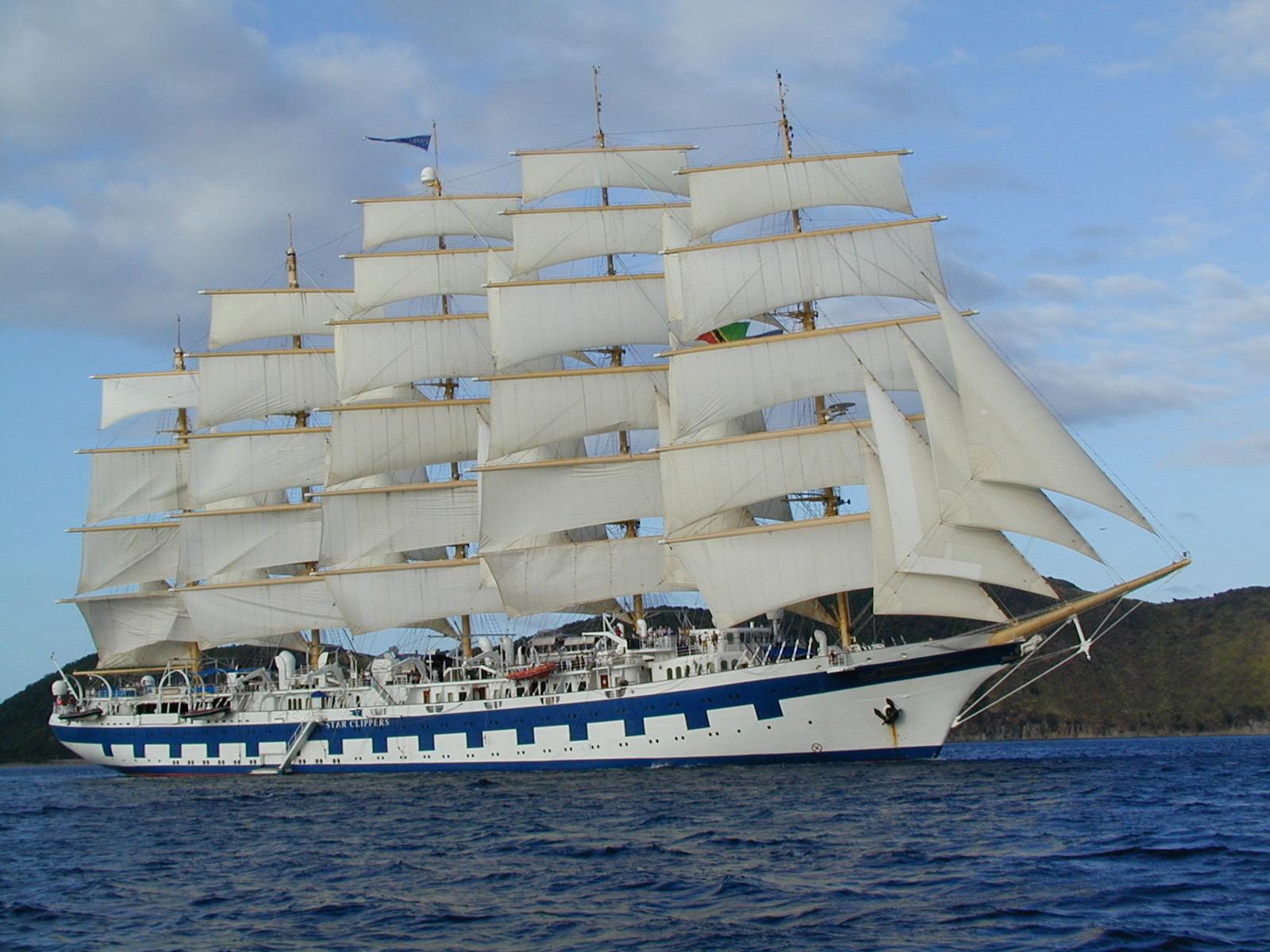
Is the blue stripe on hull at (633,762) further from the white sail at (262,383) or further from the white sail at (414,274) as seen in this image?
the white sail at (414,274)

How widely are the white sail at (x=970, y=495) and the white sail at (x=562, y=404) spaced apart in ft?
54.1

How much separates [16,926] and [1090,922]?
16.7m

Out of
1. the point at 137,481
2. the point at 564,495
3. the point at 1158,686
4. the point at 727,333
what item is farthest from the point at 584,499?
the point at 1158,686

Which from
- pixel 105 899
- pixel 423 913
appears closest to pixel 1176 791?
pixel 423 913

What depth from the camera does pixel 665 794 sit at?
1378 inches

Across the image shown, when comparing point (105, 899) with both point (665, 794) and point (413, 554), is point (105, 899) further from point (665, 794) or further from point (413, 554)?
point (413, 554)

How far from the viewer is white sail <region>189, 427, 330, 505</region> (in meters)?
60.2

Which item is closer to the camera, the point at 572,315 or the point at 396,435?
the point at 572,315

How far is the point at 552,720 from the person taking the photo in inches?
1827

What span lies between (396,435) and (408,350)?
3966mm

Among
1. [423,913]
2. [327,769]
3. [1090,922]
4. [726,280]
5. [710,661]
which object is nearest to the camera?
[1090,922]

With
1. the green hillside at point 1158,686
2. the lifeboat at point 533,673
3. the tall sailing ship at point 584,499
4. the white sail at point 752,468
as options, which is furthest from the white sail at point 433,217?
the green hillside at point 1158,686

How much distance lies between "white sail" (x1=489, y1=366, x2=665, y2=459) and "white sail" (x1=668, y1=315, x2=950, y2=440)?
18.1ft

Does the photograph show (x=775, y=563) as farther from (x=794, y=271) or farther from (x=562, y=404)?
(x=562, y=404)
